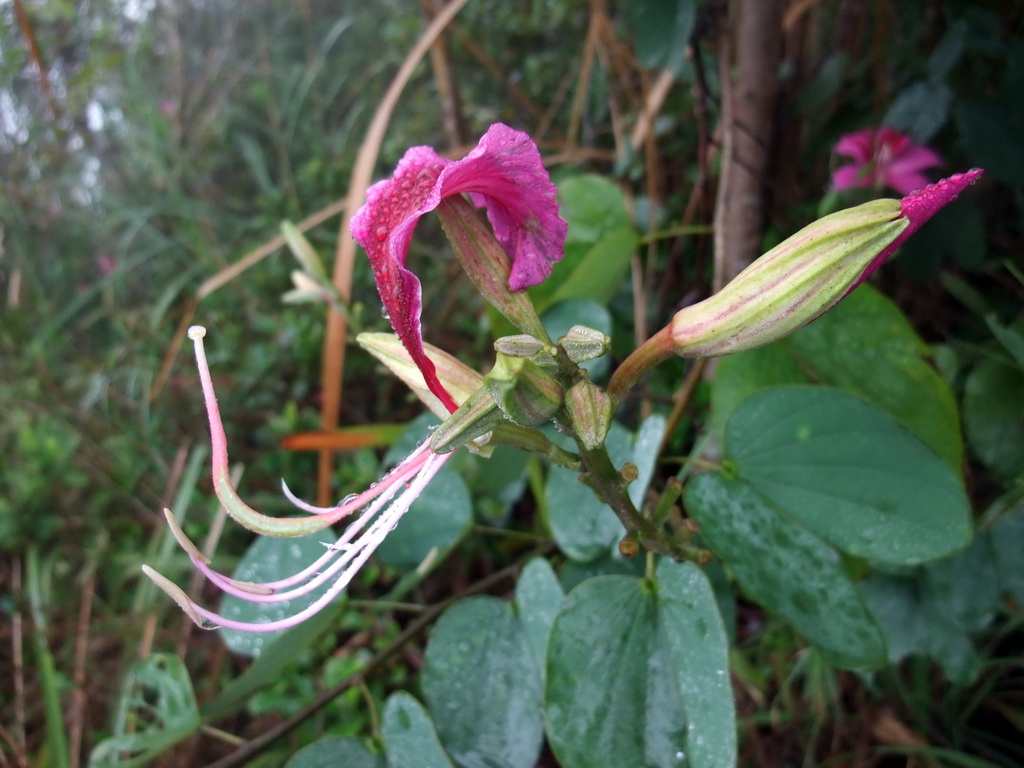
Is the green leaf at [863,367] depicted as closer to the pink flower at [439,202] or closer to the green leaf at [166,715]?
the pink flower at [439,202]

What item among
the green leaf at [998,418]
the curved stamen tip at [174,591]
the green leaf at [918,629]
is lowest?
the green leaf at [918,629]

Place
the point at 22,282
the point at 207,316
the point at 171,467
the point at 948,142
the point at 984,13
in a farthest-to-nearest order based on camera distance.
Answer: the point at 22,282 → the point at 207,316 → the point at 171,467 → the point at 948,142 → the point at 984,13

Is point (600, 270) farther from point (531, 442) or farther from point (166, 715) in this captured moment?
point (166, 715)

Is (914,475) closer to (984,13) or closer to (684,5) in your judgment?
(684,5)

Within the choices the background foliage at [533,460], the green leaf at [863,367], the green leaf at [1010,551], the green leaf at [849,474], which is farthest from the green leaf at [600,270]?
the green leaf at [1010,551]

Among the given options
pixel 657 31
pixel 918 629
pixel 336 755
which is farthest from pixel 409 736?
pixel 657 31

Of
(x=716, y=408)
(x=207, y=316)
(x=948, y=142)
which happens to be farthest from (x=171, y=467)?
(x=948, y=142)
